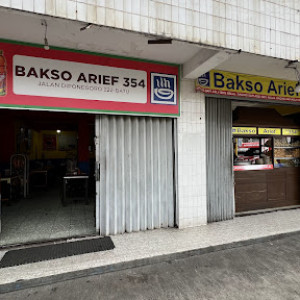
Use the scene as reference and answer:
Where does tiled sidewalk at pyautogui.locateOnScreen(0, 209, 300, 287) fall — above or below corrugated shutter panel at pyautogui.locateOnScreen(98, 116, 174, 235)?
below

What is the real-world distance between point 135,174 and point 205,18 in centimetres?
311

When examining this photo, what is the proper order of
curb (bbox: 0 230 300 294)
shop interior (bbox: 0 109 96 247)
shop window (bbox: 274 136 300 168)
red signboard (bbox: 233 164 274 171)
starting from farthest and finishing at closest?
shop window (bbox: 274 136 300 168), red signboard (bbox: 233 164 274 171), shop interior (bbox: 0 109 96 247), curb (bbox: 0 230 300 294)

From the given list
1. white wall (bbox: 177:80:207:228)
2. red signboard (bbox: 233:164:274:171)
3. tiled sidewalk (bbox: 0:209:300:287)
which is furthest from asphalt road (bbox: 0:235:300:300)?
red signboard (bbox: 233:164:274:171)

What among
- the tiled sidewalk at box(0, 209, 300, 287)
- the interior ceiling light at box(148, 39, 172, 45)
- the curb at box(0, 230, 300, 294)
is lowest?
the curb at box(0, 230, 300, 294)

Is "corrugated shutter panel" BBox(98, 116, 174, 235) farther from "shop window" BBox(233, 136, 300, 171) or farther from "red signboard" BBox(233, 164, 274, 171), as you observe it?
"shop window" BBox(233, 136, 300, 171)

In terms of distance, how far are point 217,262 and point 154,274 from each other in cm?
104

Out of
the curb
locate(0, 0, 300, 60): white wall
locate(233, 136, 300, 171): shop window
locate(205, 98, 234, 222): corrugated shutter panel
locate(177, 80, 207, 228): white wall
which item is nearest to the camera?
the curb

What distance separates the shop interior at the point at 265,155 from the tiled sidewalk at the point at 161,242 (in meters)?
0.62

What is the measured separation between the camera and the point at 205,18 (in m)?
3.54

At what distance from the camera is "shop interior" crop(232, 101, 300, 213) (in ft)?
18.0

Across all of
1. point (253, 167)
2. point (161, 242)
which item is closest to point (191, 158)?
point (161, 242)

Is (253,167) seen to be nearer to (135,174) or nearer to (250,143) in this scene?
(250,143)

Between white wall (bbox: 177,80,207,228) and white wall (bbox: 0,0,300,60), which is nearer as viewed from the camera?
white wall (bbox: 0,0,300,60)

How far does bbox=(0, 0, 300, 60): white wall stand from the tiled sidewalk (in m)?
3.43
